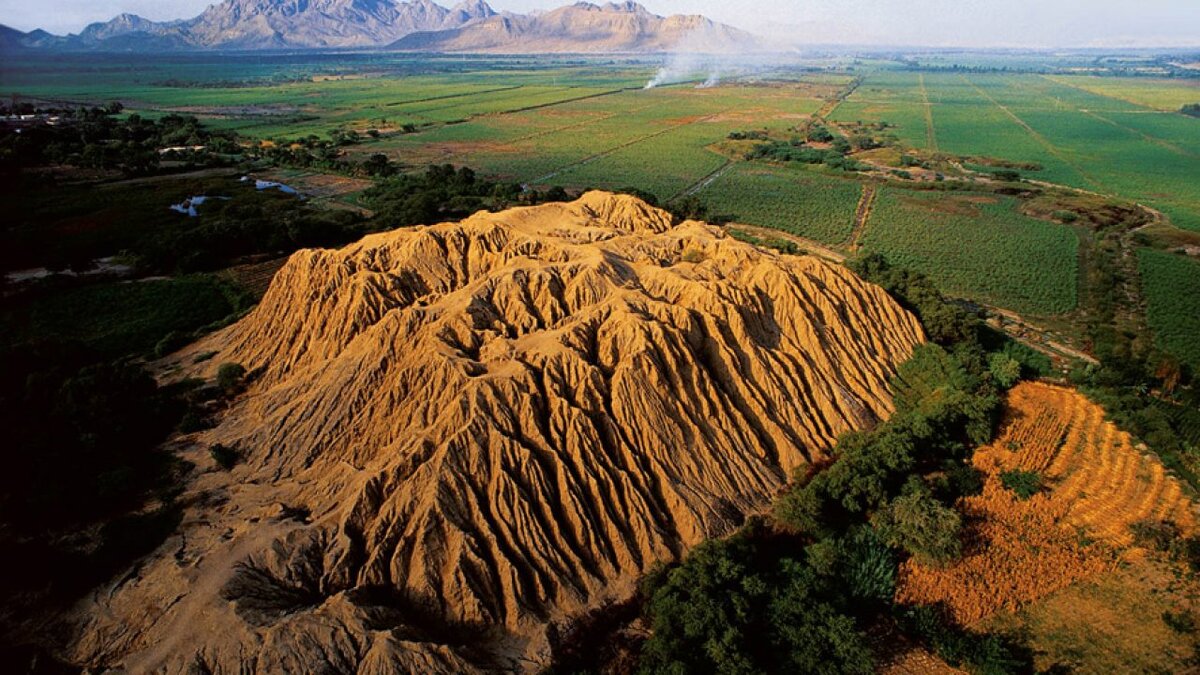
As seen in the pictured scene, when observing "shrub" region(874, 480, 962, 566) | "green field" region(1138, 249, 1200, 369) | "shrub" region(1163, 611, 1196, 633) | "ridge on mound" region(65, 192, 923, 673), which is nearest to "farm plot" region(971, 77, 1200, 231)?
"green field" region(1138, 249, 1200, 369)

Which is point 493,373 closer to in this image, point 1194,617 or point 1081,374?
point 1194,617

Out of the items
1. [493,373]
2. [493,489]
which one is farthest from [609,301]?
[493,489]

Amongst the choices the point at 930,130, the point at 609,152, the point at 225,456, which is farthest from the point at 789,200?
the point at 930,130

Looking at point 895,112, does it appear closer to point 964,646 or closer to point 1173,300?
point 1173,300

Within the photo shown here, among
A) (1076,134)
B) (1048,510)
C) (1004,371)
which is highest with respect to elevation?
(1076,134)

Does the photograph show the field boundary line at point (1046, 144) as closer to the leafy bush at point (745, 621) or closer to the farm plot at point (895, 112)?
the farm plot at point (895, 112)
